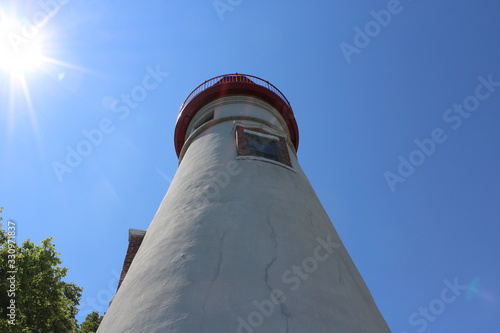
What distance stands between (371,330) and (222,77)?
7.68 metres

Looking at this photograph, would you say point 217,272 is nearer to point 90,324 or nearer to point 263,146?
point 263,146

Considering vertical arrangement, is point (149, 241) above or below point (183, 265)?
A: above

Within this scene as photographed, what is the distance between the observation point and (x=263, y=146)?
6.70 meters

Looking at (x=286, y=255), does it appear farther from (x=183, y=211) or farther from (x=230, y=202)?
(x=183, y=211)

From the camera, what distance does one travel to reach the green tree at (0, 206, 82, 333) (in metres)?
8.78

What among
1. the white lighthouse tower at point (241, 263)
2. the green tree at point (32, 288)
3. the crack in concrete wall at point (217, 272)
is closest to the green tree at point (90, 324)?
the green tree at point (32, 288)

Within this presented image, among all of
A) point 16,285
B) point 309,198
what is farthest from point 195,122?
point 16,285

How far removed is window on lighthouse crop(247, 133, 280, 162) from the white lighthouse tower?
0.12m

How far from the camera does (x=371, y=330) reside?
3484 mm

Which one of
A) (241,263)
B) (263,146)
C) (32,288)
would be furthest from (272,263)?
(32,288)

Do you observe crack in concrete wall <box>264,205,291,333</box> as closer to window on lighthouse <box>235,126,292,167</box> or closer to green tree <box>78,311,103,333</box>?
window on lighthouse <box>235,126,292,167</box>

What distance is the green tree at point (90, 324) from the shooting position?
41.5ft

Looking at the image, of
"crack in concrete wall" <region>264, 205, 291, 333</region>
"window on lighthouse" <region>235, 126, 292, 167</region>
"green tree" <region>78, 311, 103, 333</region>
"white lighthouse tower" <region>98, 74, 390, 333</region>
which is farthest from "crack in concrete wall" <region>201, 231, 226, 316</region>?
"green tree" <region>78, 311, 103, 333</region>

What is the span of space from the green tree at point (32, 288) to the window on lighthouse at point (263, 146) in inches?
275
